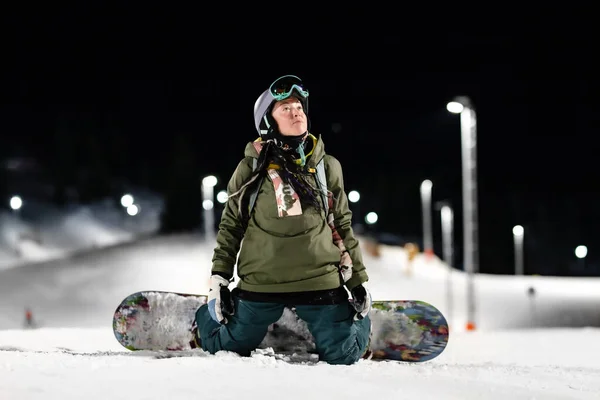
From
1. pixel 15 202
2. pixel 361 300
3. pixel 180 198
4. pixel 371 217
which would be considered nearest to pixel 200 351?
pixel 361 300

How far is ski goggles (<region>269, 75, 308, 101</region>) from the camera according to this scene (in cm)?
575

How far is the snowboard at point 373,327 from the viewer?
614 centimetres

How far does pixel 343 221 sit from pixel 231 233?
902 millimetres

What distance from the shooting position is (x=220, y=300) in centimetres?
542

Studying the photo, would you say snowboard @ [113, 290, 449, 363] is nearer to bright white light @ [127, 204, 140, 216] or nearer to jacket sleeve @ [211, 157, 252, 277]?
jacket sleeve @ [211, 157, 252, 277]

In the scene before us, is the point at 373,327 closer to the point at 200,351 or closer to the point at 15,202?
the point at 200,351

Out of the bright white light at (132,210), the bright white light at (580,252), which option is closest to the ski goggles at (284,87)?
the bright white light at (132,210)

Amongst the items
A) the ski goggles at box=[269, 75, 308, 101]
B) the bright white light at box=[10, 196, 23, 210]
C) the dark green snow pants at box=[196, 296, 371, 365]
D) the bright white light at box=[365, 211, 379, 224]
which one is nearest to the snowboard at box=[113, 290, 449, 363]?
the dark green snow pants at box=[196, 296, 371, 365]

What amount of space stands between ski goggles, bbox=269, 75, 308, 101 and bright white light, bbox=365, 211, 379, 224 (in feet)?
242

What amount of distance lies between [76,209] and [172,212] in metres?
19.2

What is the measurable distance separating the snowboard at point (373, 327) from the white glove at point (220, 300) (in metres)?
0.76

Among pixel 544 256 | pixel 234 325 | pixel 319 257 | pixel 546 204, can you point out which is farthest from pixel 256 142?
pixel 546 204

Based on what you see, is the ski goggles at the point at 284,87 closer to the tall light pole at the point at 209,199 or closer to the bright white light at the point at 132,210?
the tall light pole at the point at 209,199

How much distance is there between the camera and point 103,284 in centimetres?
3519
